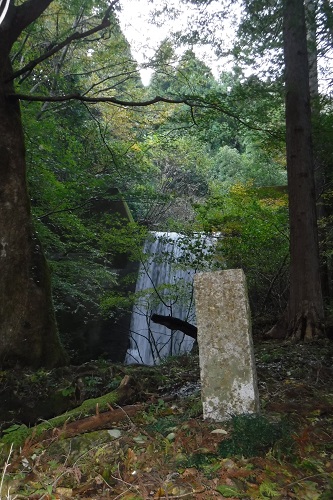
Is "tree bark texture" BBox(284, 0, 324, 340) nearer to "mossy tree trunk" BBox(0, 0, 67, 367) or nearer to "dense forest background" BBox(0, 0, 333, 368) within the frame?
"dense forest background" BBox(0, 0, 333, 368)

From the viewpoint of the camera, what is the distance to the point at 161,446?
8.55 feet

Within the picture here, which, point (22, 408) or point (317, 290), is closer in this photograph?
point (22, 408)

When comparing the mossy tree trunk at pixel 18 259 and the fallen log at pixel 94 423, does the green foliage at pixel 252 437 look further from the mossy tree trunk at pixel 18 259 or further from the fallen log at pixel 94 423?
the mossy tree trunk at pixel 18 259

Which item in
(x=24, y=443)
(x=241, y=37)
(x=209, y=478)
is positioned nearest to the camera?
(x=209, y=478)

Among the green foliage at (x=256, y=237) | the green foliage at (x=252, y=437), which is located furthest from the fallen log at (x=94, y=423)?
the green foliage at (x=256, y=237)

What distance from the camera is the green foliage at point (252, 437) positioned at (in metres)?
2.44

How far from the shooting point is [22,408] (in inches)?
135

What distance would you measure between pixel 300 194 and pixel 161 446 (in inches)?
197

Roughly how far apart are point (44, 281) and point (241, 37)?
6265 mm

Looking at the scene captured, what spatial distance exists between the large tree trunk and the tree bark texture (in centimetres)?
392

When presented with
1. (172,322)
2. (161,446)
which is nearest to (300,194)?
(172,322)

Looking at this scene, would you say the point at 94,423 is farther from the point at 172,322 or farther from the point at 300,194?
the point at 300,194

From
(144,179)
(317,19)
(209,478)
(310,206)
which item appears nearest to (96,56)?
(144,179)

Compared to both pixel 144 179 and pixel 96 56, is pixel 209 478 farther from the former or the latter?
pixel 96 56
